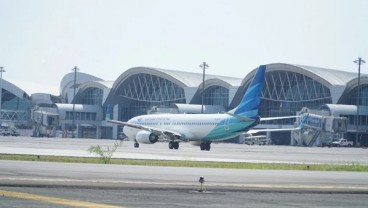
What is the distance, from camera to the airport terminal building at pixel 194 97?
123m

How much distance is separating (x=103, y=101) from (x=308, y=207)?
132457 mm

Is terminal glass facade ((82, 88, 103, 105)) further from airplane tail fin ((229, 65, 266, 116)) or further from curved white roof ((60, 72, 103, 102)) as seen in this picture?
airplane tail fin ((229, 65, 266, 116))

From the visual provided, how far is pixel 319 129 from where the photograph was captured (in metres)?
113

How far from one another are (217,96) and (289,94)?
1393 centimetres

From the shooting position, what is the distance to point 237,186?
24.8 m

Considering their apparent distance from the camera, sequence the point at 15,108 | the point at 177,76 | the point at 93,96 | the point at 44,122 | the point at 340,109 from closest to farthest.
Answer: the point at 340,109 < the point at 177,76 < the point at 44,122 < the point at 93,96 < the point at 15,108

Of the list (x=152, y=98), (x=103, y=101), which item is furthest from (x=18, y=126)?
(x=152, y=98)

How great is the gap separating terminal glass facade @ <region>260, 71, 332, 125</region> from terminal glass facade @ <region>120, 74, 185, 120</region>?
17.0m

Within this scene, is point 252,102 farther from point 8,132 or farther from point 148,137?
point 8,132

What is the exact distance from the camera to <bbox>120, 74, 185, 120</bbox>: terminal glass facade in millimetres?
143500

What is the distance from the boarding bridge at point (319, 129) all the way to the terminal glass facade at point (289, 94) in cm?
1166

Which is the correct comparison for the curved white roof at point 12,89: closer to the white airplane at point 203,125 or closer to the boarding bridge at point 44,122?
the boarding bridge at point 44,122

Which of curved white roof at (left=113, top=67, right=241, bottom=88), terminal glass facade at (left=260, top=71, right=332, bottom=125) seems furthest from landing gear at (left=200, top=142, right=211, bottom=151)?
curved white roof at (left=113, top=67, right=241, bottom=88)

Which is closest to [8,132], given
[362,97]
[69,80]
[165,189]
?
[69,80]
